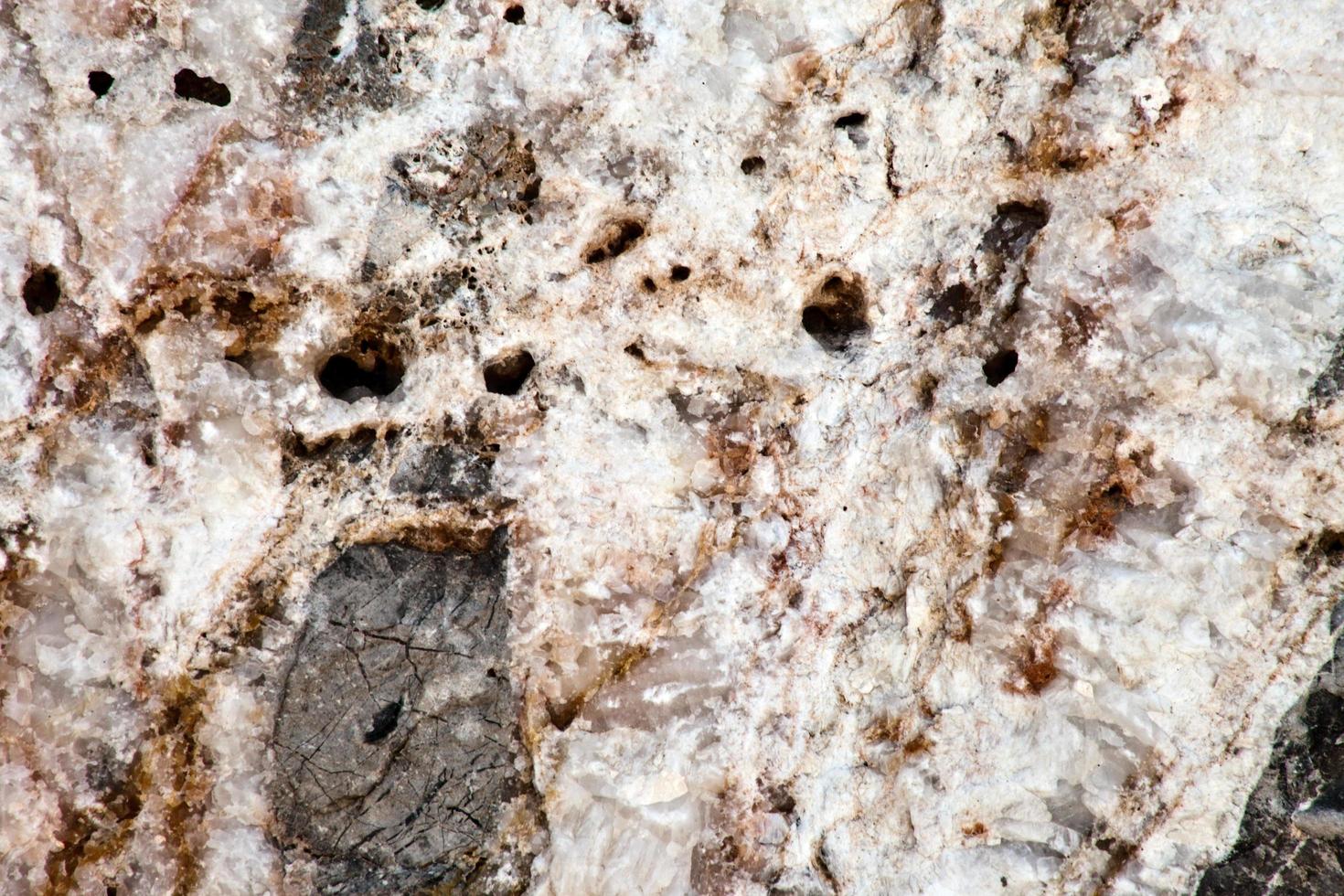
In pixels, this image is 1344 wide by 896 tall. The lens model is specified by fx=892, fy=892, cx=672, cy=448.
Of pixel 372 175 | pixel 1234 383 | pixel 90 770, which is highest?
pixel 1234 383

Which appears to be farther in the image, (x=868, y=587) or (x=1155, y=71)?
(x=868, y=587)

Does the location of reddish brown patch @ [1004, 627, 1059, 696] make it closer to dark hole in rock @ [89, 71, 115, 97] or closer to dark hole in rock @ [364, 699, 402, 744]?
dark hole in rock @ [364, 699, 402, 744]

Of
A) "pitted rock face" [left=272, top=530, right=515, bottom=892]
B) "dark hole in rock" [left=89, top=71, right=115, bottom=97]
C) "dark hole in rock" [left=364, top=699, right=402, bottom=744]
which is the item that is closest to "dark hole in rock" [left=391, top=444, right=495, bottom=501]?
"pitted rock face" [left=272, top=530, right=515, bottom=892]

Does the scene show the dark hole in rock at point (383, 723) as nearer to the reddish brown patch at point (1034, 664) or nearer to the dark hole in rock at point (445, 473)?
the dark hole in rock at point (445, 473)

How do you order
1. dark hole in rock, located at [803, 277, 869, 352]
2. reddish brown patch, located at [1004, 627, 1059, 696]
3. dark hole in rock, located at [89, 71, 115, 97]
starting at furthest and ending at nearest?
dark hole in rock, located at [803, 277, 869, 352]
reddish brown patch, located at [1004, 627, 1059, 696]
dark hole in rock, located at [89, 71, 115, 97]

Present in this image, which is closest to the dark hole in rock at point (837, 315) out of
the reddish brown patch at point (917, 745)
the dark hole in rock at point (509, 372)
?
the dark hole in rock at point (509, 372)

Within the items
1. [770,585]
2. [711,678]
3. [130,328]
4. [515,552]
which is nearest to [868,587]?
[770,585]

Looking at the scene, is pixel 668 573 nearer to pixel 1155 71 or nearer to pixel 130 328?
pixel 130 328

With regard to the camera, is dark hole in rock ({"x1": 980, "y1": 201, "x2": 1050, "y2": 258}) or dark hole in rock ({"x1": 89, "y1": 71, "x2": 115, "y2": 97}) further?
dark hole in rock ({"x1": 980, "y1": 201, "x2": 1050, "y2": 258})
